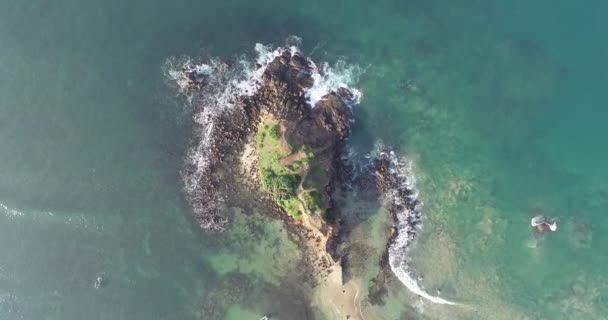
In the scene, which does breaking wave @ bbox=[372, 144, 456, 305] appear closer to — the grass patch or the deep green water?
the deep green water

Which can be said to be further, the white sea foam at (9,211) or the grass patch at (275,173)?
the white sea foam at (9,211)

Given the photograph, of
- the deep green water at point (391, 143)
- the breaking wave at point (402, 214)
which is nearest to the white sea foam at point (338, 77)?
the deep green water at point (391, 143)

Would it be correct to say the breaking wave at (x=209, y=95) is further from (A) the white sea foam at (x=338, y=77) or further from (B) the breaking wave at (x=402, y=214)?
(B) the breaking wave at (x=402, y=214)

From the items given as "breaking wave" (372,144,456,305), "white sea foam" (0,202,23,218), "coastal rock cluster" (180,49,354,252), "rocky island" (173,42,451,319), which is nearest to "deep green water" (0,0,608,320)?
"breaking wave" (372,144,456,305)

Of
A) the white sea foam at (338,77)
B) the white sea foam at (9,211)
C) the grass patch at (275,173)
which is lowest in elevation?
the white sea foam at (9,211)

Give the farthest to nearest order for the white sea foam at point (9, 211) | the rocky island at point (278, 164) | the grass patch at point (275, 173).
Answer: the white sea foam at point (9, 211) < the rocky island at point (278, 164) < the grass patch at point (275, 173)

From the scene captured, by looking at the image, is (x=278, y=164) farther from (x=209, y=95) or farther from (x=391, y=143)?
(x=391, y=143)
